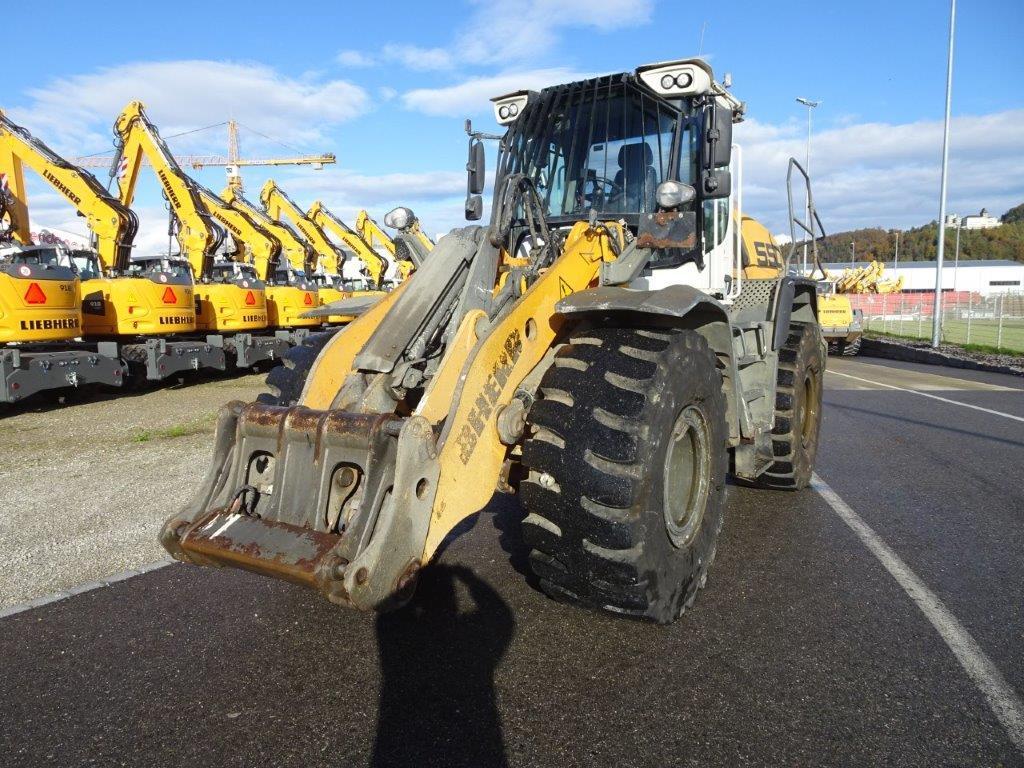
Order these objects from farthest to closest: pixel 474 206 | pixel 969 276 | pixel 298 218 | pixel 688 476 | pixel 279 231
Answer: pixel 969 276, pixel 298 218, pixel 279 231, pixel 474 206, pixel 688 476

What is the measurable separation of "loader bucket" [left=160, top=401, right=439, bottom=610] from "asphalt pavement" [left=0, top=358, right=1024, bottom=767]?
49 centimetres

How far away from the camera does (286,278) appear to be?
66.7 ft

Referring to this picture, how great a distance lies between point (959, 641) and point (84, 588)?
453cm

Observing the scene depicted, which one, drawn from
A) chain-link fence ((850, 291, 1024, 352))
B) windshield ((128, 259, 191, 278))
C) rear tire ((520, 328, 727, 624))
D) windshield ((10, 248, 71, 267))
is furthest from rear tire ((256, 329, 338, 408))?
chain-link fence ((850, 291, 1024, 352))

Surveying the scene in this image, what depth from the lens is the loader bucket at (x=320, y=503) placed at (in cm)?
276

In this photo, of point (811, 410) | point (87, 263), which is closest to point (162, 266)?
point (87, 263)

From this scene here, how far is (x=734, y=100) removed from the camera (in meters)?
5.93

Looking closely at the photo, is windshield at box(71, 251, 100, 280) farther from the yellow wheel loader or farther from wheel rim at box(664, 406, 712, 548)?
wheel rim at box(664, 406, 712, 548)

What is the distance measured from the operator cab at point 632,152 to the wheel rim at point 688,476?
1.31 meters

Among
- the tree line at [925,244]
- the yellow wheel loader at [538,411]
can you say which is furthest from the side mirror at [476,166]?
the tree line at [925,244]

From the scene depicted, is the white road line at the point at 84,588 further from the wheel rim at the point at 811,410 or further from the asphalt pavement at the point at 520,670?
the wheel rim at the point at 811,410

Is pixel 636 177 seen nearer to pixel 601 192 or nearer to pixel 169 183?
pixel 601 192

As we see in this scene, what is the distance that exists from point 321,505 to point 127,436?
6.72 meters

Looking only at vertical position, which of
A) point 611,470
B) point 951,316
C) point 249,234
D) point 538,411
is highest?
point 249,234
